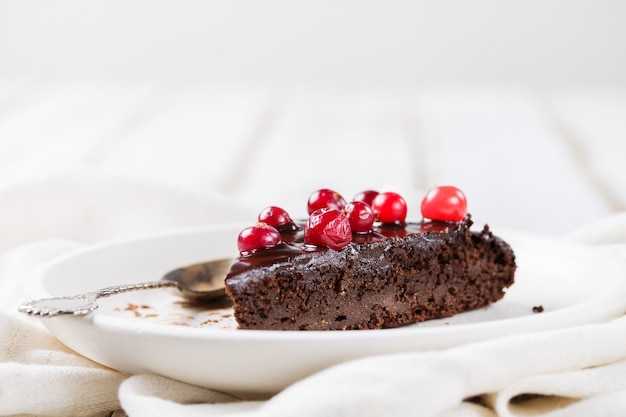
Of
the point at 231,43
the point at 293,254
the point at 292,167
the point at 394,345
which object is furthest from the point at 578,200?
the point at 231,43

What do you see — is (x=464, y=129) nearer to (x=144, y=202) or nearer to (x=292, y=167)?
(x=292, y=167)

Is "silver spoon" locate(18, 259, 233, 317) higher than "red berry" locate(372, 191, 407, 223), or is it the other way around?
"red berry" locate(372, 191, 407, 223)

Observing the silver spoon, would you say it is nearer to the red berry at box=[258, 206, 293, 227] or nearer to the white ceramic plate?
the white ceramic plate

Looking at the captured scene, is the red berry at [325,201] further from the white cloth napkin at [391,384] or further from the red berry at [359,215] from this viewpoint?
the white cloth napkin at [391,384]

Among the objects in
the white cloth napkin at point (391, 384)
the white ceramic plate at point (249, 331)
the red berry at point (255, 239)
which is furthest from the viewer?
the red berry at point (255, 239)

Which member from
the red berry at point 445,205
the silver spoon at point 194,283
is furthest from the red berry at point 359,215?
the silver spoon at point 194,283

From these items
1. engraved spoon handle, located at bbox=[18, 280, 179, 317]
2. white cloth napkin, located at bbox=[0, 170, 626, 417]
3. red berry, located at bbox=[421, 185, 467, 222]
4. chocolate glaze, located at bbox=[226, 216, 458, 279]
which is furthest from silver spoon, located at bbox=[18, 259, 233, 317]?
red berry, located at bbox=[421, 185, 467, 222]
